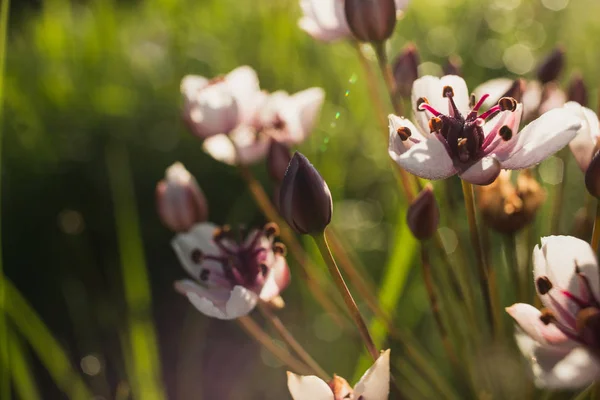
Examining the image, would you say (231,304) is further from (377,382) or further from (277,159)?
(277,159)

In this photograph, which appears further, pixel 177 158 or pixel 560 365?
pixel 177 158

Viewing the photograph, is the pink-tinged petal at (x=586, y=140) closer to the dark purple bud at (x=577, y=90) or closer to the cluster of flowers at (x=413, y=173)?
the cluster of flowers at (x=413, y=173)

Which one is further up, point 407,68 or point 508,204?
point 407,68

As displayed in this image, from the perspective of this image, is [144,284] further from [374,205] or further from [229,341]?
[374,205]

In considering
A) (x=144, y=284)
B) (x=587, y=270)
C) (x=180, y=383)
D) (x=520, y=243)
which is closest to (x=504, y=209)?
(x=587, y=270)

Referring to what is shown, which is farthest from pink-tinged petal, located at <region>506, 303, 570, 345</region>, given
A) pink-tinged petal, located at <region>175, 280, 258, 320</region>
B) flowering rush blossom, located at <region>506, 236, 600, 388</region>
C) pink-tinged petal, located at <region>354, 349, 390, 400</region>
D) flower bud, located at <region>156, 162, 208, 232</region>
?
flower bud, located at <region>156, 162, 208, 232</region>

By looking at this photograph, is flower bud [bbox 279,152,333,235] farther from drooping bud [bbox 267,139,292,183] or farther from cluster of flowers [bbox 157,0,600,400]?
drooping bud [bbox 267,139,292,183]

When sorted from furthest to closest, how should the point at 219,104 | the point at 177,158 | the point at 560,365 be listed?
the point at 177,158 < the point at 219,104 < the point at 560,365

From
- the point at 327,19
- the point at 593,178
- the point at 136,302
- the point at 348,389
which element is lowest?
the point at 136,302

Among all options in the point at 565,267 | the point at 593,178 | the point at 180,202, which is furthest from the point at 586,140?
the point at 180,202
